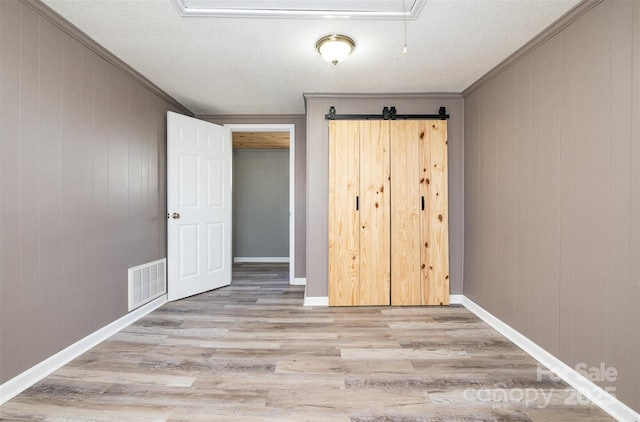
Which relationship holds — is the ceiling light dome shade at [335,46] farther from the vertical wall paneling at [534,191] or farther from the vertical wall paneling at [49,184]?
the vertical wall paneling at [49,184]

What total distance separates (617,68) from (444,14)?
993 mm

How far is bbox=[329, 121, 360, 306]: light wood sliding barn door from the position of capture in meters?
3.09

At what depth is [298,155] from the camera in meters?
4.04

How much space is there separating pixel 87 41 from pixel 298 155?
8.00 feet

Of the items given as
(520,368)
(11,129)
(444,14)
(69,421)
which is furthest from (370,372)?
(11,129)

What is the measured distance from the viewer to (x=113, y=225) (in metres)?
2.47

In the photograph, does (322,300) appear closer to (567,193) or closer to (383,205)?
(383,205)

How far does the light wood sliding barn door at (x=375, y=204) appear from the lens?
3084mm

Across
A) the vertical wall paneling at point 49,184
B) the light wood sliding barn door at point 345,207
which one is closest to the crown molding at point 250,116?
the light wood sliding barn door at point 345,207

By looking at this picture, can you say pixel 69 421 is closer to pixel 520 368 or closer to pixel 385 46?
pixel 520 368

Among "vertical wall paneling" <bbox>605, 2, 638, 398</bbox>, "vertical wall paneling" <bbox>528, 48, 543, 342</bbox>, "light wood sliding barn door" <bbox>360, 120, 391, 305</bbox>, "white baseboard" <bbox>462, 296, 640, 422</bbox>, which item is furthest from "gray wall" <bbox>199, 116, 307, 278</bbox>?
"vertical wall paneling" <bbox>605, 2, 638, 398</bbox>

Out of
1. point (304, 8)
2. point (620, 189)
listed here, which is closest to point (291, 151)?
point (304, 8)

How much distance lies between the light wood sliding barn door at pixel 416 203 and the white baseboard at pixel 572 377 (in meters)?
0.81

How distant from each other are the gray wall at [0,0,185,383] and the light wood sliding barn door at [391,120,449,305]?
2641mm
